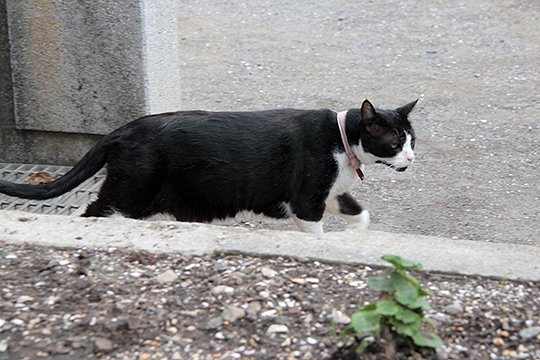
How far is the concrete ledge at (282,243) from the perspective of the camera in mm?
3023

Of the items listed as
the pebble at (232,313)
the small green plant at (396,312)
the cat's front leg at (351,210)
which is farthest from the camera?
the cat's front leg at (351,210)

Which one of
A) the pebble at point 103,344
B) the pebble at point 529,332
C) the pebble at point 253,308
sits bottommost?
the pebble at point 103,344

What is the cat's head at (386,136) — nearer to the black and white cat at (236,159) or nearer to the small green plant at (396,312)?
the black and white cat at (236,159)

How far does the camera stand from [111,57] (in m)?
5.15

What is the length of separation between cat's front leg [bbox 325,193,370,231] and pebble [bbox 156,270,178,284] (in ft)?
5.86

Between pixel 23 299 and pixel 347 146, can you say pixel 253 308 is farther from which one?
pixel 347 146

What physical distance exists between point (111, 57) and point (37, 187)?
113 cm

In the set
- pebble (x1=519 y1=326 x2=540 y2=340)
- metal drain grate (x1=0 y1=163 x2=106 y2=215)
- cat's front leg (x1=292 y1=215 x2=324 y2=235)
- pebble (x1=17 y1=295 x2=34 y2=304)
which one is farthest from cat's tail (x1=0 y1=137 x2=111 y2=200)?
pebble (x1=519 y1=326 x2=540 y2=340)

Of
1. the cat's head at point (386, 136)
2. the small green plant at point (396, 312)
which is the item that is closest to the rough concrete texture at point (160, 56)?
the cat's head at point (386, 136)

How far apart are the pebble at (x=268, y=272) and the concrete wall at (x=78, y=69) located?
243cm

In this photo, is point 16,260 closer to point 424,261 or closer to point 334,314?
point 334,314

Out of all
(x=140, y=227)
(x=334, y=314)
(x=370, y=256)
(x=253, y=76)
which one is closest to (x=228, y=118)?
(x=140, y=227)

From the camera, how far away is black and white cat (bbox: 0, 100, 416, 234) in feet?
14.2

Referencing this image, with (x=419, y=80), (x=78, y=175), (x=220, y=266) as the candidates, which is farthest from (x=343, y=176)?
(x=419, y=80)
